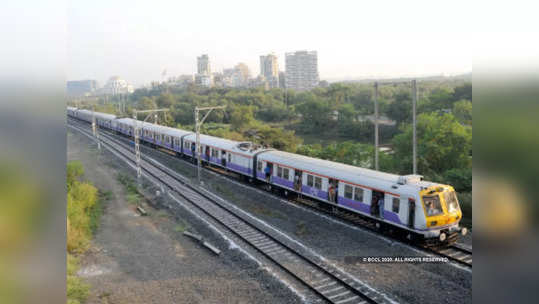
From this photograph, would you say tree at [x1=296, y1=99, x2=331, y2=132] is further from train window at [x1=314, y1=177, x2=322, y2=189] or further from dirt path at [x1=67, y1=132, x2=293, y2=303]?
dirt path at [x1=67, y1=132, x2=293, y2=303]

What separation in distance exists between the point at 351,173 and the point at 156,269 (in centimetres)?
805

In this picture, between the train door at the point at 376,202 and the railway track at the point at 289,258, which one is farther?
the train door at the point at 376,202

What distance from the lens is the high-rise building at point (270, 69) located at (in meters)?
91.5

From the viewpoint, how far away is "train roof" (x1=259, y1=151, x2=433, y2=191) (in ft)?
45.6

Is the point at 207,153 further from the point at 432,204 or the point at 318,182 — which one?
the point at 432,204

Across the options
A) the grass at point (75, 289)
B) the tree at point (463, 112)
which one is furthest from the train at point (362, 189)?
the tree at point (463, 112)

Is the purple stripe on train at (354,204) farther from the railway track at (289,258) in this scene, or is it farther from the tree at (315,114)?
the tree at (315,114)

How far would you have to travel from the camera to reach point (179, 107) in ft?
189

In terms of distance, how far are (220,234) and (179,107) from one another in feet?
147

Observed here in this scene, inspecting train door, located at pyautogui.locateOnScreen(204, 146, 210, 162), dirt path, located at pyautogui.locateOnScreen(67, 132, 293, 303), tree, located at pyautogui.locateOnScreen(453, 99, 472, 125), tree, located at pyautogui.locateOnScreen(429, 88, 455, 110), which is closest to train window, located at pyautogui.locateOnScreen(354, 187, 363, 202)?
dirt path, located at pyautogui.locateOnScreen(67, 132, 293, 303)

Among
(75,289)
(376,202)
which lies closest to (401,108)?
(376,202)

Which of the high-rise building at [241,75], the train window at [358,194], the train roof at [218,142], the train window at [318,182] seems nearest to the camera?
the train window at [358,194]

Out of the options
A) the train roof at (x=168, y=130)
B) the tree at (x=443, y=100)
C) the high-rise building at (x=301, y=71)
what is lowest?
the train roof at (x=168, y=130)

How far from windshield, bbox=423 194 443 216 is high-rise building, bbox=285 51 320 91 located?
77590 mm
